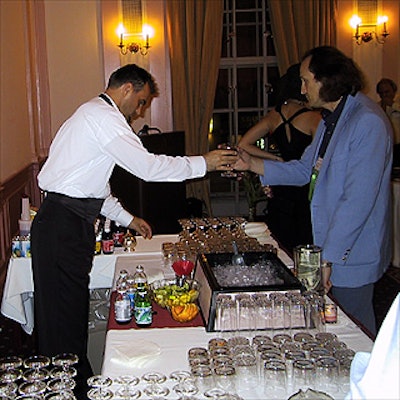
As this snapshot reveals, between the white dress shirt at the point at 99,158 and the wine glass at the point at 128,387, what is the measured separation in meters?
1.20

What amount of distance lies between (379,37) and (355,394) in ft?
21.4

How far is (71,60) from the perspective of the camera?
6.45 m

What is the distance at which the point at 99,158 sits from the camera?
107 inches

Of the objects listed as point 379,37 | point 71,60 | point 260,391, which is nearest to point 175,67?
point 71,60

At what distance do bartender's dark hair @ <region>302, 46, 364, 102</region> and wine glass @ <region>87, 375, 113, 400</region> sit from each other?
54.8 inches

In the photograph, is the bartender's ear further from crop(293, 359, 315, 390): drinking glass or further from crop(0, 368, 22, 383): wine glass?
crop(293, 359, 315, 390): drinking glass

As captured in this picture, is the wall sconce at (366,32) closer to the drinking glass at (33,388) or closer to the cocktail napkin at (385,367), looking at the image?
the drinking glass at (33,388)

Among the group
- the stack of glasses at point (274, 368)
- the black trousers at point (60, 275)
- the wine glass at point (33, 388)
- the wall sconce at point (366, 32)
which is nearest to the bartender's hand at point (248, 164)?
the black trousers at point (60, 275)

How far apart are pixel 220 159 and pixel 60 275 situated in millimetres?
899

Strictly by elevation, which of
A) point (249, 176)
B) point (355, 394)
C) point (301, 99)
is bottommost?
point (249, 176)

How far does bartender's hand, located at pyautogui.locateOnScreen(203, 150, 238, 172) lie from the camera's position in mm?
2685

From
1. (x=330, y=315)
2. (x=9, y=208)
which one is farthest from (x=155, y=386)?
(x=9, y=208)

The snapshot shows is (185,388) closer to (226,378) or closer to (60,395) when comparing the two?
(226,378)

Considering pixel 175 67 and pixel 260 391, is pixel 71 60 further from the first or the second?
pixel 260 391
